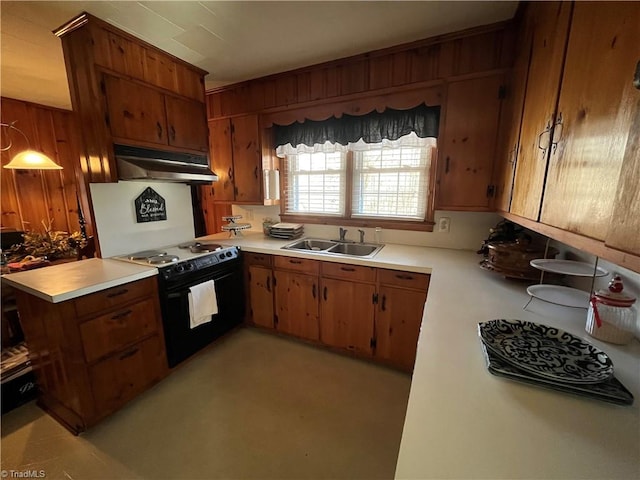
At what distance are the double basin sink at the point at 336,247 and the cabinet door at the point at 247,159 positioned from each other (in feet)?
2.25

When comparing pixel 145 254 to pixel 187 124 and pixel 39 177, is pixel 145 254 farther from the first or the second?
pixel 39 177

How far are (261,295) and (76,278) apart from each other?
143 centimetres

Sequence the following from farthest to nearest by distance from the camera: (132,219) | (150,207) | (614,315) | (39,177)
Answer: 1. (39,177)
2. (150,207)
3. (132,219)
4. (614,315)

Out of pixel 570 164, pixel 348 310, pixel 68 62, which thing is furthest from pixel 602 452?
pixel 68 62

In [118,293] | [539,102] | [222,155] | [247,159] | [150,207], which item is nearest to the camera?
[539,102]

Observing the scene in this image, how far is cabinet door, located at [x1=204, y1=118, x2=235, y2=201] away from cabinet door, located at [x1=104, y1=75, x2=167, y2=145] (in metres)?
0.79

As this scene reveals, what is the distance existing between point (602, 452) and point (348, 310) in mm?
1761

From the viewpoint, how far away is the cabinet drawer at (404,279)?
6.41ft

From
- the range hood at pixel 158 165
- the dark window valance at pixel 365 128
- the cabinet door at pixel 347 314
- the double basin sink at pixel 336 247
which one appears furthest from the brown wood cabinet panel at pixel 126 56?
the cabinet door at pixel 347 314

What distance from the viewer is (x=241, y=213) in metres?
3.46

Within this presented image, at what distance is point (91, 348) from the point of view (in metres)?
1.60

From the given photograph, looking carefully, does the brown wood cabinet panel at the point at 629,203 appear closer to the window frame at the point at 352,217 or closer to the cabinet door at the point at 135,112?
the window frame at the point at 352,217

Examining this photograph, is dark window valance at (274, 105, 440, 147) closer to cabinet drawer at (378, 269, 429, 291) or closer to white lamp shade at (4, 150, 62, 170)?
cabinet drawer at (378, 269, 429, 291)

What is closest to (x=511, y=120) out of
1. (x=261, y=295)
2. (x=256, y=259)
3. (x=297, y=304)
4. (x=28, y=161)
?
(x=297, y=304)
